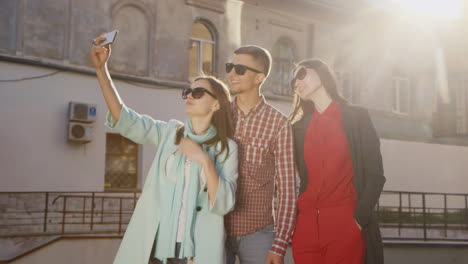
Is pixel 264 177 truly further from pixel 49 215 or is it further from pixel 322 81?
pixel 49 215

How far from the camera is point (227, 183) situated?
3.24 m

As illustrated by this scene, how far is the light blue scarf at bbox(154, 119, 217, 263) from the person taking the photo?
313 cm

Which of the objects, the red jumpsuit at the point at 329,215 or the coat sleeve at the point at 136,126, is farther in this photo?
the red jumpsuit at the point at 329,215

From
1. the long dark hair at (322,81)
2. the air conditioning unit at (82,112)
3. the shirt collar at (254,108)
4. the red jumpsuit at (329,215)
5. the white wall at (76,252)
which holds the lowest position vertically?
the white wall at (76,252)

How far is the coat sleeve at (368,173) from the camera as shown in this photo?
3.72 meters

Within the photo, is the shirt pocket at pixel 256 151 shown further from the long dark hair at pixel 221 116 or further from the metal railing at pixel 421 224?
the metal railing at pixel 421 224

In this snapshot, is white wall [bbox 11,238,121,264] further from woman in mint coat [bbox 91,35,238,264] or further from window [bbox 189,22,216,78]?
woman in mint coat [bbox 91,35,238,264]

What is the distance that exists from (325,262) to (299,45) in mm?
16227

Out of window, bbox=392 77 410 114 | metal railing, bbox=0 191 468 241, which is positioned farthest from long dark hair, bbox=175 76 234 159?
window, bbox=392 77 410 114

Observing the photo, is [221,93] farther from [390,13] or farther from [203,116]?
[390,13]

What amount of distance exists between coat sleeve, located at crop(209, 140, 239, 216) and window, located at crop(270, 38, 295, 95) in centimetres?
1546

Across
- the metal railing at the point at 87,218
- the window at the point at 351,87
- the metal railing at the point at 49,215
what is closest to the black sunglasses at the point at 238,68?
the metal railing at the point at 87,218

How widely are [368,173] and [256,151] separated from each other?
707 millimetres

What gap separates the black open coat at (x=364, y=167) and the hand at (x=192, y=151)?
0.89 meters
